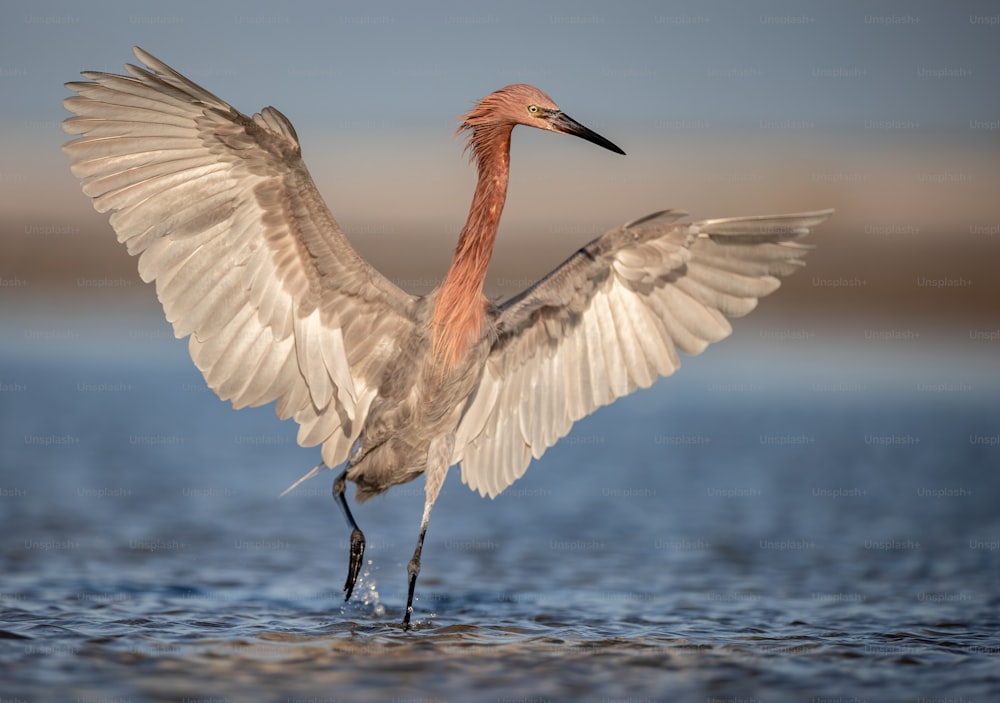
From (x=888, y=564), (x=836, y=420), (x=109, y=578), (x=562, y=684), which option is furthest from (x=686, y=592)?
(x=836, y=420)

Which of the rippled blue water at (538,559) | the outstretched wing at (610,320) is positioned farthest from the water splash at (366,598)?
the outstretched wing at (610,320)

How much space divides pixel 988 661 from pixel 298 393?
4841 millimetres

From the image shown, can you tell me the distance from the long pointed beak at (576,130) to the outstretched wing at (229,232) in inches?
63.6

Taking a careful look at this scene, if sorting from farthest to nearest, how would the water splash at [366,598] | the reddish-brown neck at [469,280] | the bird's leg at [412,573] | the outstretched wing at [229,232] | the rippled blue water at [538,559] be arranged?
the water splash at [366,598] → the reddish-brown neck at [469,280] → the bird's leg at [412,573] → the outstretched wing at [229,232] → the rippled blue water at [538,559]

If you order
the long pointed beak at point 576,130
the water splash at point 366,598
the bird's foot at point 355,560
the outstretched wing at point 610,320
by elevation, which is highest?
the long pointed beak at point 576,130

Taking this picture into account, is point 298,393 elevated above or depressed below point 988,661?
above

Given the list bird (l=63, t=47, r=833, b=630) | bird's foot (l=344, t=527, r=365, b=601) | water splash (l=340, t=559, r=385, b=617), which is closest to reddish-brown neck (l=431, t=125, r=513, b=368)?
bird (l=63, t=47, r=833, b=630)

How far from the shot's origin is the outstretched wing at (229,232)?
7.68 m

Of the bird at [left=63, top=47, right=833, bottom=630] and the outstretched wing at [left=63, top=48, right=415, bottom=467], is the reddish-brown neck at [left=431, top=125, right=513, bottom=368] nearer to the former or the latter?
the bird at [left=63, top=47, right=833, bottom=630]

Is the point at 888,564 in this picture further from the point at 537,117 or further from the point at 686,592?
the point at 537,117

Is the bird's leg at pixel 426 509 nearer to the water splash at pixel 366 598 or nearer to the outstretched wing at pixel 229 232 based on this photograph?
the water splash at pixel 366 598

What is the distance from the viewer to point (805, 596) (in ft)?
31.9

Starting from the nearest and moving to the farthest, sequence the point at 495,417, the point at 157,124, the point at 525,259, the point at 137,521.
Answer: the point at 157,124 < the point at 495,417 < the point at 137,521 < the point at 525,259

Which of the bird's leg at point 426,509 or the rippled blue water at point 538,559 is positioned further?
the bird's leg at point 426,509
